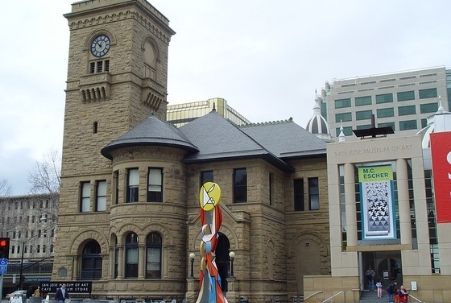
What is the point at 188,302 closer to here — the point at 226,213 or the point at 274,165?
the point at 226,213

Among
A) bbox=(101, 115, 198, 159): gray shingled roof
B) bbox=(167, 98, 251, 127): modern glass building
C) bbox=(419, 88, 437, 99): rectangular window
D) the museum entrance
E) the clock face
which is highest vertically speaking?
bbox=(419, 88, 437, 99): rectangular window

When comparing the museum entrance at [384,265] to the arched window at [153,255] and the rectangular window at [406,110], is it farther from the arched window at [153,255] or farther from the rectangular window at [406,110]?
the rectangular window at [406,110]

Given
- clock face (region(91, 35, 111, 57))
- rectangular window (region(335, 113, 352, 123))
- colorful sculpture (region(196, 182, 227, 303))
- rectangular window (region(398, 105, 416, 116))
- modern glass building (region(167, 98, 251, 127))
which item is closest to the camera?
colorful sculpture (region(196, 182, 227, 303))

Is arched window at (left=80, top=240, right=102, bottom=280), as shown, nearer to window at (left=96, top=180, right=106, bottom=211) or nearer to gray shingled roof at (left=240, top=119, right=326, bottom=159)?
window at (left=96, top=180, right=106, bottom=211)

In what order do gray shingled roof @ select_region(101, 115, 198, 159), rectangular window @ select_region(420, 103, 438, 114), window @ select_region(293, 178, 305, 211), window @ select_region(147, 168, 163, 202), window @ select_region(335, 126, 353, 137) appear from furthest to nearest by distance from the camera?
window @ select_region(335, 126, 353, 137)
rectangular window @ select_region(420, 103, 438, 114)
window @ select_region(293, 178, 305, 211)
window @ select_region(147, 168, 163, 202)
gray shingled roof @ select_region(101, 115, 198, 159)

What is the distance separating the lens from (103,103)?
153ft

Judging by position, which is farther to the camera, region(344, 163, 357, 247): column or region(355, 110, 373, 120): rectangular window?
region(355, 110, 373, 120): rectangular window

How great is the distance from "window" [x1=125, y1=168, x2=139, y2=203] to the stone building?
8 centimetres

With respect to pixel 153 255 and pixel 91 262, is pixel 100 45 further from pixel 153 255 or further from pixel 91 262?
pixel 153 255

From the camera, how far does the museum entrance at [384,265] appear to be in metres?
40.0

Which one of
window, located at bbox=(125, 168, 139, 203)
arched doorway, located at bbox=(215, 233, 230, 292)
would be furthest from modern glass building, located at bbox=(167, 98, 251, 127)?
arched doorway, located at bbox=(215, 233, 230, 292)

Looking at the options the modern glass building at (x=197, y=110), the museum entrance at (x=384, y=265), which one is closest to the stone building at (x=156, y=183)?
the museum entrance at (x=384, y=265)

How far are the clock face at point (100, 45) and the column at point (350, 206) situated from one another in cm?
2114

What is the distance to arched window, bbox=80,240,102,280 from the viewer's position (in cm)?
4353
